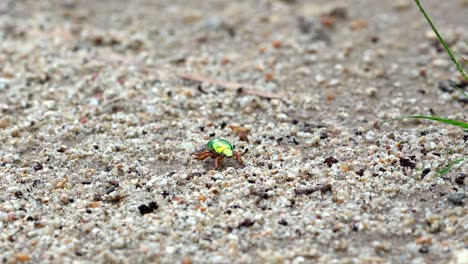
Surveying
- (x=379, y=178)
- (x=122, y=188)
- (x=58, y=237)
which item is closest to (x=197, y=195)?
(x=122, y=188)


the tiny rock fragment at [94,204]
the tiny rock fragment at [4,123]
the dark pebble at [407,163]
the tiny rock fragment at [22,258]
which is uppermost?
the tiny rock fragment at [4,123]

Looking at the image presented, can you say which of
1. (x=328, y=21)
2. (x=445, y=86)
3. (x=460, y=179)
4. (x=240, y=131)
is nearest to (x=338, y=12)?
(x=328, y=21)

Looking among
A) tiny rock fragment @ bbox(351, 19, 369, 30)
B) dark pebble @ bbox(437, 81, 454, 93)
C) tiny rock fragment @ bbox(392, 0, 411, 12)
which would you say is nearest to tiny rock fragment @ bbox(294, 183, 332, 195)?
dark pebble @ bbox(437, 81, 454, 93)

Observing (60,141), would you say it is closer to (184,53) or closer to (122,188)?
(122,188)

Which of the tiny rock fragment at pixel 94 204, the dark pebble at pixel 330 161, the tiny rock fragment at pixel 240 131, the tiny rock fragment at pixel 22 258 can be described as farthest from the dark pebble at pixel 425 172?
the tiny rock fragment at pixel 22 258

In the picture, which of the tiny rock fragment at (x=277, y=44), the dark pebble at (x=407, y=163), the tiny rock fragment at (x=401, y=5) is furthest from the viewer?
the tiny rock fragment at (x=401, y=5)

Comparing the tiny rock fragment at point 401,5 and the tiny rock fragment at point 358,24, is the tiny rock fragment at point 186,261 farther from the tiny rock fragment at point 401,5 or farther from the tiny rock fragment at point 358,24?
the tiny rock fragment at point 401,5

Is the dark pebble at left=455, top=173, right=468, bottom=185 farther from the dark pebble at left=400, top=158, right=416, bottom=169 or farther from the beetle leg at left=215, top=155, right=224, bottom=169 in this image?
the beetle leg at left=215, top=155, right=224, bottom=169
